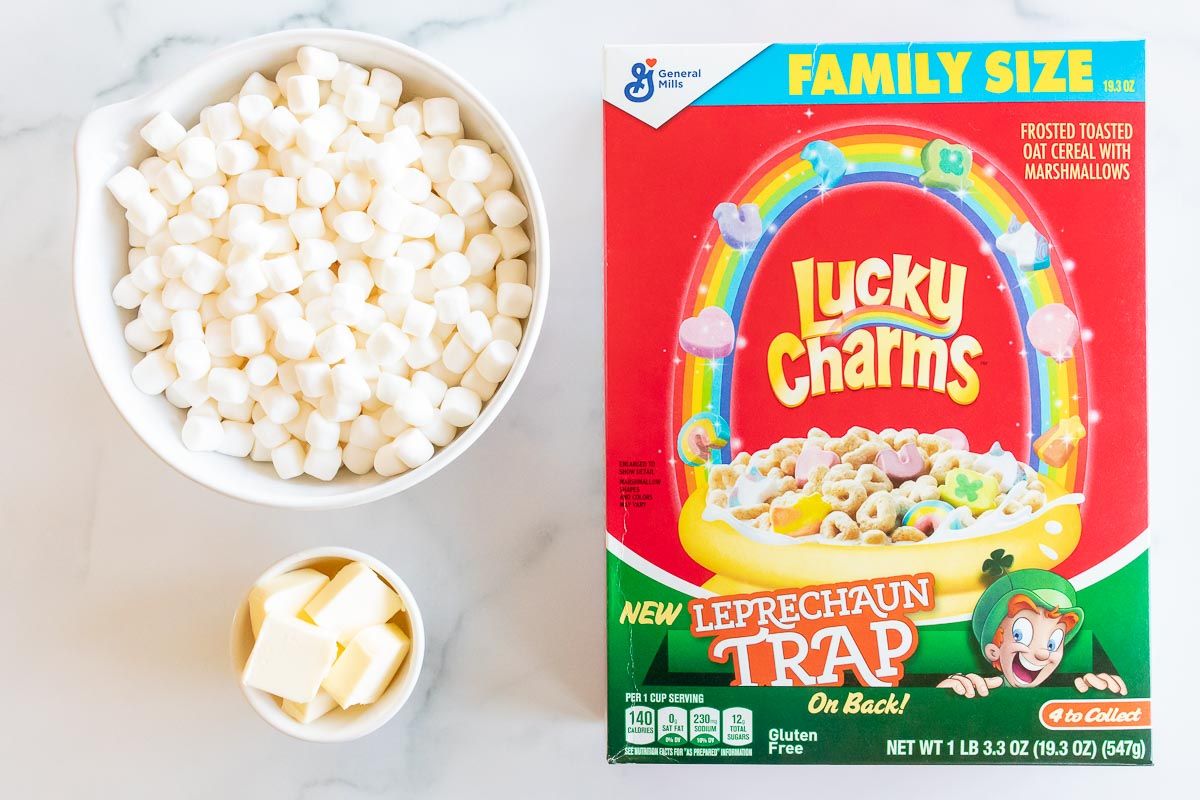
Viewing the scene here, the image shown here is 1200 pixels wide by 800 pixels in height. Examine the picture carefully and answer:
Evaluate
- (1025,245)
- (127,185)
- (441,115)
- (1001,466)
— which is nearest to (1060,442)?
(1001,466)

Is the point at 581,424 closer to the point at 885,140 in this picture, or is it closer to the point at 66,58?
the point at 885,140

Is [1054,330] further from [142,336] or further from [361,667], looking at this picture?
[142,336]

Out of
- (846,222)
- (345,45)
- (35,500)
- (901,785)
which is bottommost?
(901,785)

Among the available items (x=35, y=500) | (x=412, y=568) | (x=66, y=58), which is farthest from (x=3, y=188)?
(x=412, y=568)

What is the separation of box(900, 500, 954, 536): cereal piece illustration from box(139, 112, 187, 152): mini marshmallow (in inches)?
25.3

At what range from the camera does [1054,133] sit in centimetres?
75

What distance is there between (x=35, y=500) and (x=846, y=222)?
77cm

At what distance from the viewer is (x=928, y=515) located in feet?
2.49

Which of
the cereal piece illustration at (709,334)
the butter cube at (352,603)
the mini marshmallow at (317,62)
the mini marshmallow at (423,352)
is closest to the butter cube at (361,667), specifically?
the butter cube at (352,603)

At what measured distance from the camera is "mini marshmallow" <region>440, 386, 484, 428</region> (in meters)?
0.74

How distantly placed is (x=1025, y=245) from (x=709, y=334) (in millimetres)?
258

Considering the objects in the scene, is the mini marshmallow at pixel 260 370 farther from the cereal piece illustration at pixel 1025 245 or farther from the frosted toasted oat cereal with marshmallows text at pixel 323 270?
the cereal piece illustration at pixel 1025 245

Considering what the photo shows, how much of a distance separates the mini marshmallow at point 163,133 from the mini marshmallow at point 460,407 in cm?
29

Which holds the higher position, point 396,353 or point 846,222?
point 846,222
